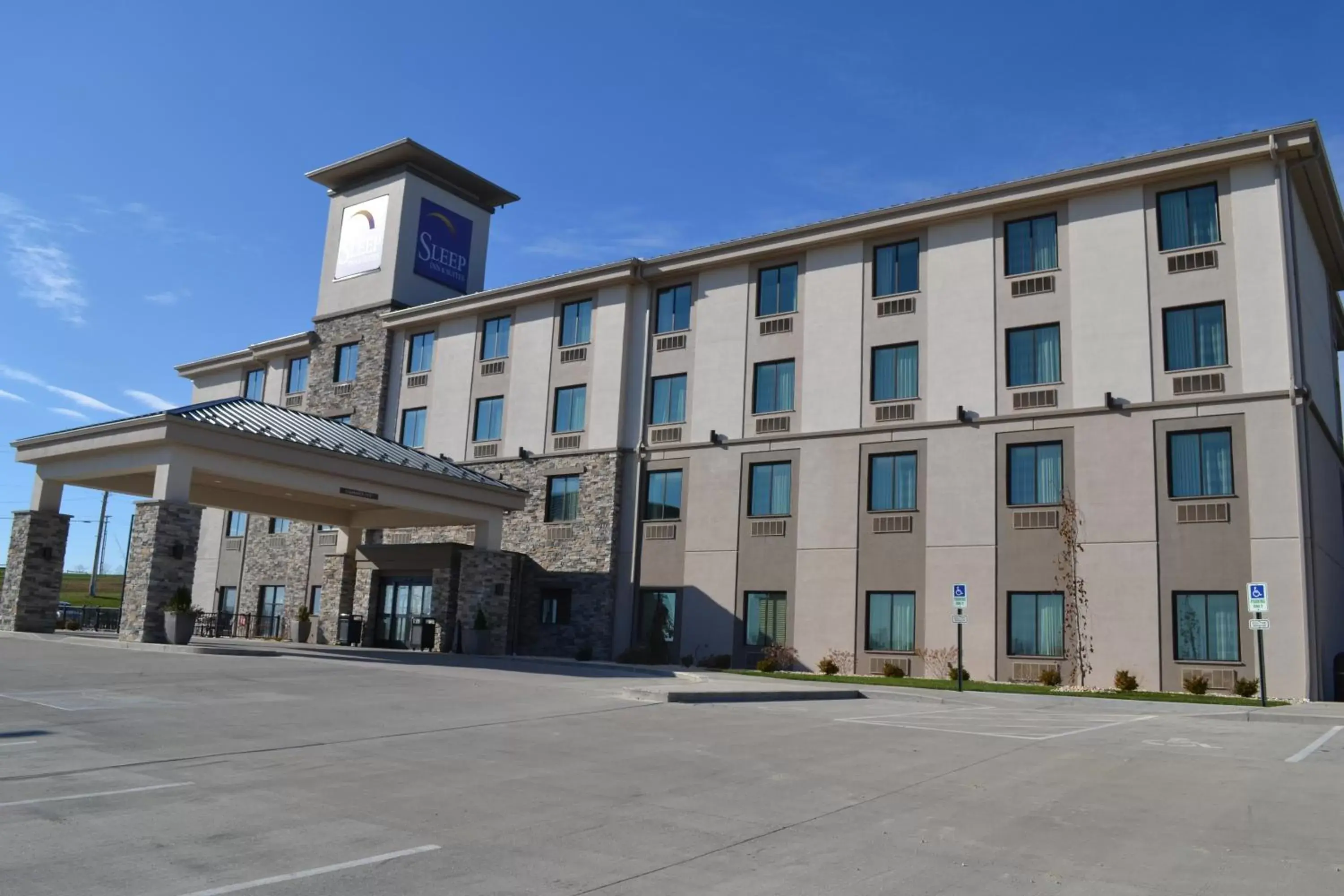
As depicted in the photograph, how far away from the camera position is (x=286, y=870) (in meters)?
6.30

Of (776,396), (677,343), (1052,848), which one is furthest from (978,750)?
(677,343)

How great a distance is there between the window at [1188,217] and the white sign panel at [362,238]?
28.5 meters

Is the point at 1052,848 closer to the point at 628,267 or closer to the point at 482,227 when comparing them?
the point at 628,267

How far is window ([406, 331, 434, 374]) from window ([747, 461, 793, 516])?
600 inches

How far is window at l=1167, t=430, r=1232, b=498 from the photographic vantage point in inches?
943

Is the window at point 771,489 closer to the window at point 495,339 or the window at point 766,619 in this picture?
the window at point 766,619

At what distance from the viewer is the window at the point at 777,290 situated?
31562 millimetres

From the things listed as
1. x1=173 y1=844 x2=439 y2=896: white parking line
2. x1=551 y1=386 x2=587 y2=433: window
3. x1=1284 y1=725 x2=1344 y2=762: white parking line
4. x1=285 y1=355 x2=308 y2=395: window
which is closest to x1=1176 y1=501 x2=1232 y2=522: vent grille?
x1=1284 y1=725 x2=1344 y2=762: white parking line

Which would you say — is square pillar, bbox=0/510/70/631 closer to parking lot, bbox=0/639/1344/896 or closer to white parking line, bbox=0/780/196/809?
parking lot, bbox=0/639/1344/896

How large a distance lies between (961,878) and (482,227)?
135ft

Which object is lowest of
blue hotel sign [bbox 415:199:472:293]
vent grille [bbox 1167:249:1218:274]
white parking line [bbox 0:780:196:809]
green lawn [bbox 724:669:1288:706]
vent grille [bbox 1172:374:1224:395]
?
white parking line [bbox 0:780:196:809]

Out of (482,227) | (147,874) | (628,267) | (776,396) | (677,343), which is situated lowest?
(147,874)

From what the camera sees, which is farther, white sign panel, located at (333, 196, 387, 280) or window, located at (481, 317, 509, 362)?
white sign panel, located at (333, 196, 387, 280)

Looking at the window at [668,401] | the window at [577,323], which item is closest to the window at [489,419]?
the window at [577,323]
